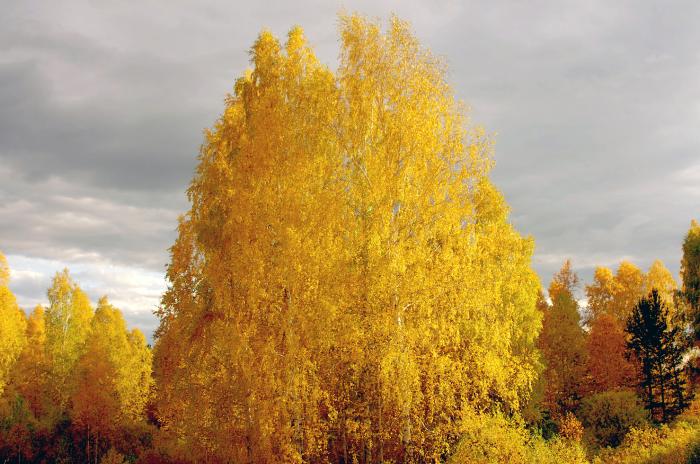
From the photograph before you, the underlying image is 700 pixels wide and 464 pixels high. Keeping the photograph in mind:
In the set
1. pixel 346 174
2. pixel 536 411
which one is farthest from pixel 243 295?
pixel 536 411

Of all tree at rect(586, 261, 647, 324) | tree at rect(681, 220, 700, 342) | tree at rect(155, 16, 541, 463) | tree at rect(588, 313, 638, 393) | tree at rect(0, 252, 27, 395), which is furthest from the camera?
tree at rect(586, 261, 647, 324)

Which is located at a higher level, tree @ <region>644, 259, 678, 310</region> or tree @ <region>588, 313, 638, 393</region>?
tree @ <region>644, 259, 678, 310</region>

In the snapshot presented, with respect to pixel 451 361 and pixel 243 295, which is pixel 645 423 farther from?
pixel 243 295

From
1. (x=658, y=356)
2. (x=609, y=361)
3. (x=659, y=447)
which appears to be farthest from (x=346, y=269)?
(x=609, y=361)

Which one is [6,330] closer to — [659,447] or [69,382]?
[69,382]

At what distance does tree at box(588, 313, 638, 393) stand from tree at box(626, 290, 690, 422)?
13.1ft

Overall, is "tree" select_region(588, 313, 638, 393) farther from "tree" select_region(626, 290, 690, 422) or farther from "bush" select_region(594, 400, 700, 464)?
"bush" select_region(594, 400, 700, 464)

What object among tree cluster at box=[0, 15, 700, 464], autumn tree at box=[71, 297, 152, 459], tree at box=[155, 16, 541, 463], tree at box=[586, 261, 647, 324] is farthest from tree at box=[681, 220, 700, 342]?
autumn tree at box=[71, 297, 152, 459]

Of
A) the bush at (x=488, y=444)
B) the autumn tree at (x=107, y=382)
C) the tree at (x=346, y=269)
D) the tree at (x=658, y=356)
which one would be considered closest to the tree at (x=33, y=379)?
the autumn tree at (x=107, y=382)

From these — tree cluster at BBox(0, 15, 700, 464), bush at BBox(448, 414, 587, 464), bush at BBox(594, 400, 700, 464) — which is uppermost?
tree cluster at BBox(0, 15, 700, 464)

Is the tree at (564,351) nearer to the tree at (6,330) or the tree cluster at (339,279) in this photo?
the tree cluster at (339,279)

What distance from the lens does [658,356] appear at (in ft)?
112

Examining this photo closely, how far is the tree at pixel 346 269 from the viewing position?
1195 centimetres

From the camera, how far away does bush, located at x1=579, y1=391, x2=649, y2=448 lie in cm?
2797
